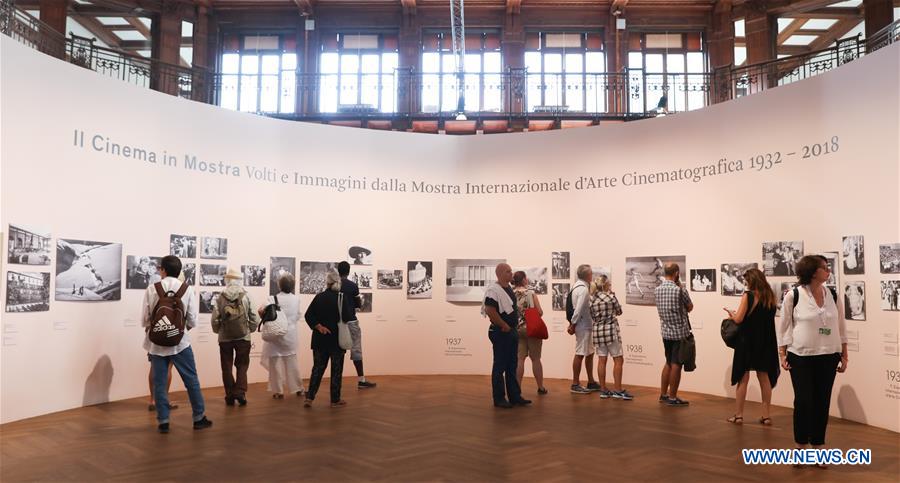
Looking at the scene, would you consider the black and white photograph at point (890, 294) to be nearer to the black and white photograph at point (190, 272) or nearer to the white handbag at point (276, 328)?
the white handbag at point (276, 328)

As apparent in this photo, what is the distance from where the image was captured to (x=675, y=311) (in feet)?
21.9

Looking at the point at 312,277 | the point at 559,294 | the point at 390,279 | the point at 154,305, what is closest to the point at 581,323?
the point at 559,294

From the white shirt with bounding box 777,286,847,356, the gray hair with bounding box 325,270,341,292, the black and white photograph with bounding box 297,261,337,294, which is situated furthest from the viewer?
the black and white photograph with bounding box 297,261,337,294

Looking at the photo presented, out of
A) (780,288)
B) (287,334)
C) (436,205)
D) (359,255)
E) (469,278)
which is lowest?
(287,334)

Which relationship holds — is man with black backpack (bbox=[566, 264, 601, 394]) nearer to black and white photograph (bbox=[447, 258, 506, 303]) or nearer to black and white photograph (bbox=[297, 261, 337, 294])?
black and white photograph (bbox=[447, 258, 506, 303])

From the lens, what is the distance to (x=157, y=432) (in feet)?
17.5

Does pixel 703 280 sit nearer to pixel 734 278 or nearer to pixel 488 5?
pixel 734 278

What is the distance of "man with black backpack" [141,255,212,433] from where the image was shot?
17.3ft

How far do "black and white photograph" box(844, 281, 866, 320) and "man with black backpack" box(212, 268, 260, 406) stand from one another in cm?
620

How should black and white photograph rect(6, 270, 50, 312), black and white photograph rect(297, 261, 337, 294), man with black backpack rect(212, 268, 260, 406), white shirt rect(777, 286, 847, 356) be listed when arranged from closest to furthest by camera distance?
white shirt rect(777, 286, 847, 356)
black and white photograph rect(6, 270, 50, 312)
man with black backpack rect(212, 268, 260, 406)
black and white photograph rect(297, 261, 337, 294)

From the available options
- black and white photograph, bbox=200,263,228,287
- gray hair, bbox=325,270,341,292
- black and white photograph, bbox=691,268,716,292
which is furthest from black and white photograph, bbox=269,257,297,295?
black and white photograph, bbox=691,268,716,292

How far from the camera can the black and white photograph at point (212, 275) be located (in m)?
7.85

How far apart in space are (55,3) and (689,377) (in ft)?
44.1

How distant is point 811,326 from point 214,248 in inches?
264
